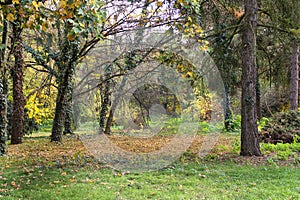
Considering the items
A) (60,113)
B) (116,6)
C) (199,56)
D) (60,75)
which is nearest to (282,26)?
(199,56)

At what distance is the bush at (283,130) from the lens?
8.64 metres

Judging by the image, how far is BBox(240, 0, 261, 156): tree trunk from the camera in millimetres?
6477

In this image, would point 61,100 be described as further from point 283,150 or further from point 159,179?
point 283,150

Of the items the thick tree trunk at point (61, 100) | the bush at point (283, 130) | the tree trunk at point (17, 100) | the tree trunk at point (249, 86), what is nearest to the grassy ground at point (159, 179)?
the tree trunk at point (249, 86)

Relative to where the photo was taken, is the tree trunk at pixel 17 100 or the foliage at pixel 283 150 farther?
the tree trunk at pixel 17 100

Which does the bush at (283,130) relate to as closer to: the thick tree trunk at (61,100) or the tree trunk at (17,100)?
the thick tree trunk at (61,100)

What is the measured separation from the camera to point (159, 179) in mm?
4738

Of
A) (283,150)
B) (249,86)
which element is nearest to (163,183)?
(249,86)

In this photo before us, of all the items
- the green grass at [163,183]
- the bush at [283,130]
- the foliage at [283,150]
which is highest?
the bush at [283,130]

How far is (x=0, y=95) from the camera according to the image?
686cm

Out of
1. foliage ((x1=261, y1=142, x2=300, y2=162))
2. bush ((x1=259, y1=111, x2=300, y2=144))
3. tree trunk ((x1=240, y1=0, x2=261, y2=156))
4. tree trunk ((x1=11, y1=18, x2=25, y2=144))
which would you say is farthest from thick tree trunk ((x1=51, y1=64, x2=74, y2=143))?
bush ((x1=259, y1=111, x2=300, y2=144))

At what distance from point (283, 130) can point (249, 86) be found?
3351 mm

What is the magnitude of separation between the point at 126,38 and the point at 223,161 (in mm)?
6142

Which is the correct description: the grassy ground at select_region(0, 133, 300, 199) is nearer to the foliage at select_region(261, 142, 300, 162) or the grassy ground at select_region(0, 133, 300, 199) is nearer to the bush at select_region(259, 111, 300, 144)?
the foliage at select_region(261, 142, 300, 162)
